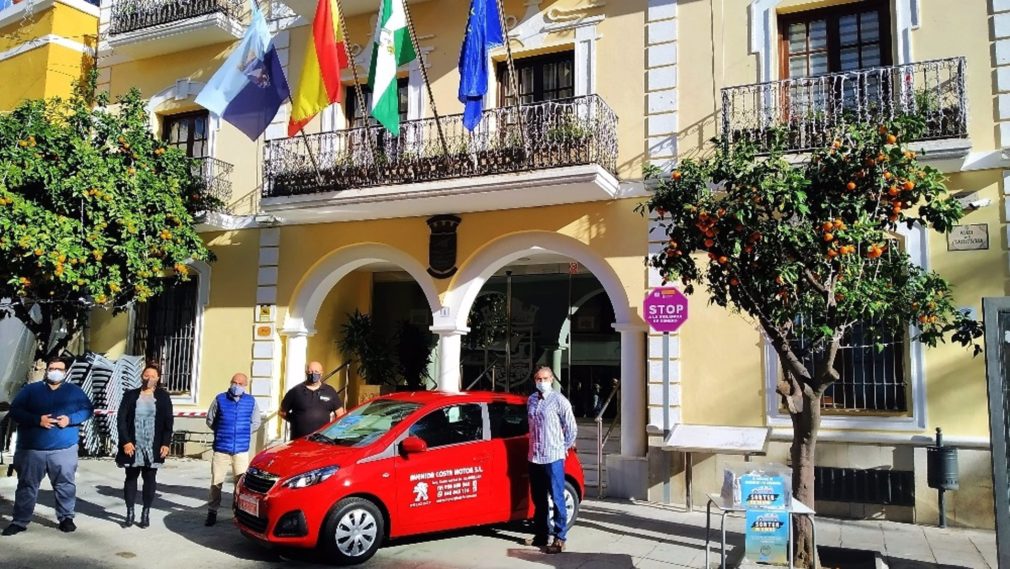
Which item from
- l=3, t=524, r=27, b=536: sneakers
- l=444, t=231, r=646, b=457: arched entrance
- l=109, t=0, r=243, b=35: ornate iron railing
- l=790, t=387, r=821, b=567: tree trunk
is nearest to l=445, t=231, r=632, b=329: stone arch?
l=444, t=231, r=646, b=457: arched entrance

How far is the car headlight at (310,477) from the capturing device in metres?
7.11

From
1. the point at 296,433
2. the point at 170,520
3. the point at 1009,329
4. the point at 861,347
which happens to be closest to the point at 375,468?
the point at 296,433

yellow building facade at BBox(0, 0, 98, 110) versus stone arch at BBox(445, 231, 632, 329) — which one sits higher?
yellow building facade at BBox(0, 0, 98, 110)

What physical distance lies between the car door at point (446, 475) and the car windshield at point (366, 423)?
30cm

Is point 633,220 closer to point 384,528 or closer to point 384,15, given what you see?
point 384,15

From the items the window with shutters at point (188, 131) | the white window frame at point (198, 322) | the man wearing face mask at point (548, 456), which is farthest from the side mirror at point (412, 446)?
the window with shutters at point (188, 131)

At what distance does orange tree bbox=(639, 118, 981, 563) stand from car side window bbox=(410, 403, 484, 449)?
268cm

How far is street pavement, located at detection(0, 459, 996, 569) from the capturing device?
7.22 m

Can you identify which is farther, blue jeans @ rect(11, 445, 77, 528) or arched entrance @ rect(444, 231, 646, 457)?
arched entrance @ rect(444, 231, 646, 457)

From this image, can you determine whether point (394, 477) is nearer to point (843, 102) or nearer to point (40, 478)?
point (40, 478)

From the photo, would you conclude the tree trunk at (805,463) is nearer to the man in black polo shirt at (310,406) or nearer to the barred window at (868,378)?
the barred window at (868,378)

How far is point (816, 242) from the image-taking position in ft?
20.4

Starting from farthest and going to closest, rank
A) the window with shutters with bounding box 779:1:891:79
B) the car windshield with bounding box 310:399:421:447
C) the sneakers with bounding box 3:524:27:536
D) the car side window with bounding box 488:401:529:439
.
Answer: the window with shutters with bounding box 779:1:891:79 → the car side window with bounding box 488:401:529:439 → the sneakers with bounding box 3:524:27:536 → the car windshield with bounding box 310:399:421:447

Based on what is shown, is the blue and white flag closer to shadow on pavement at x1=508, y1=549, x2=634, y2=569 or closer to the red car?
the red car
